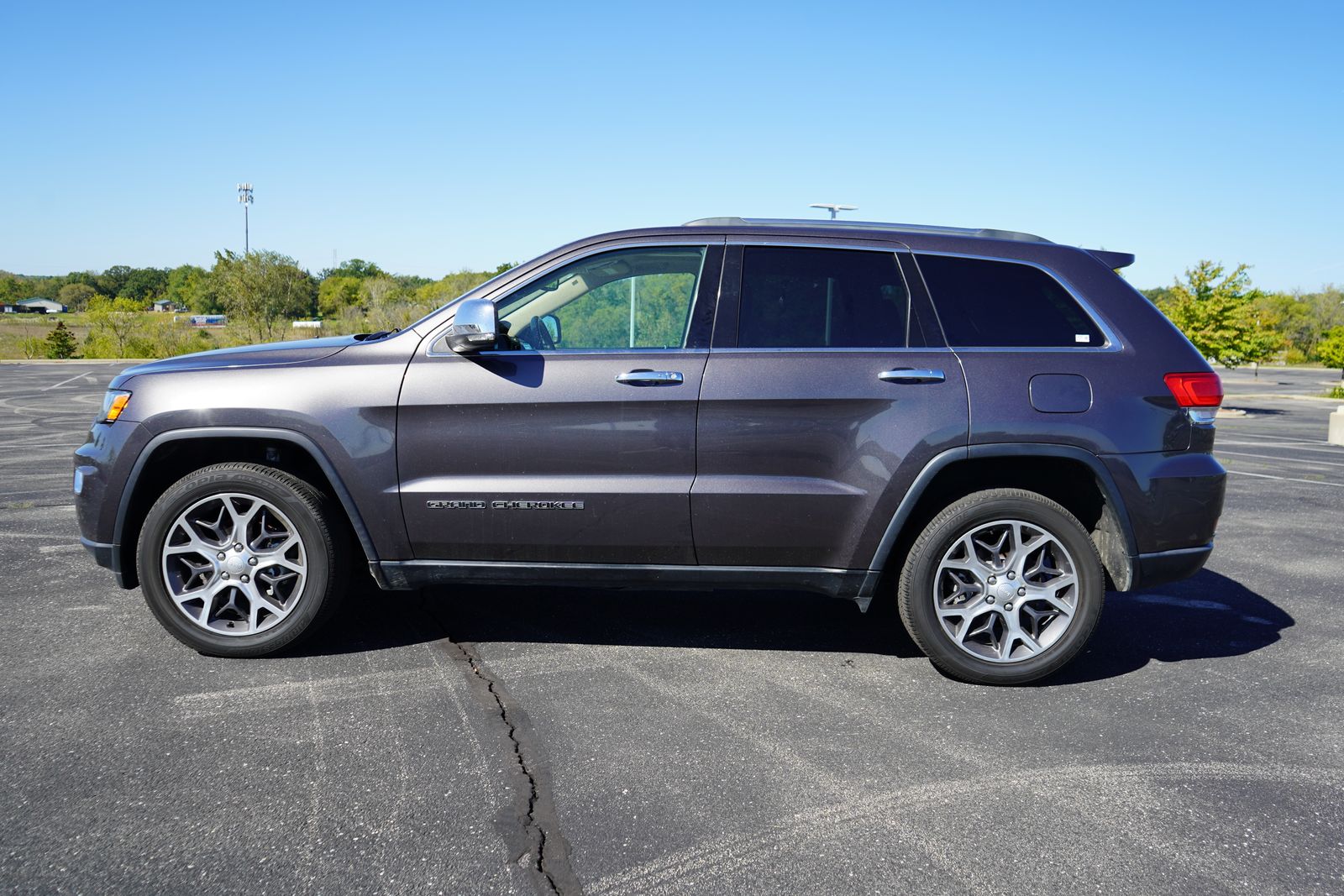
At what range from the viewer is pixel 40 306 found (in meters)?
124

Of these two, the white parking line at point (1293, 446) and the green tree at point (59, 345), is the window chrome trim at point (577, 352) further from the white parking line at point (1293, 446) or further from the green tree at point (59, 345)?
the green tree at point (59, 345)

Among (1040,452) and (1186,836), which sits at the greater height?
(1040,452)

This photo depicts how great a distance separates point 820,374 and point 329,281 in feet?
188

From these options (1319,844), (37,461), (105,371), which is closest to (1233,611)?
(1319,844)

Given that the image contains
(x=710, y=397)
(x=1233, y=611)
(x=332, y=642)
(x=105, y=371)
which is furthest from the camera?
(x=105, y=371)

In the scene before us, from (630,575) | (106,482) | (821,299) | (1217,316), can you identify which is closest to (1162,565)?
(821,299)

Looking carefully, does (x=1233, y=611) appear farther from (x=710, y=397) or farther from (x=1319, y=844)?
(x=710, y=397)

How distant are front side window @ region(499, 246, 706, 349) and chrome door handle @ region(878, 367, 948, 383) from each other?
2.89 feet

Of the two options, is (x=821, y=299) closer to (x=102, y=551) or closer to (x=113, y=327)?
(x=102, y=551)

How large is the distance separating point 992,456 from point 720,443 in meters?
1.16

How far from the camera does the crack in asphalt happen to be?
2.62 meters

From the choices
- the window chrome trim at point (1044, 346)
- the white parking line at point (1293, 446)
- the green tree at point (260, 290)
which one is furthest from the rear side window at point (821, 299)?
the green tree at point (260, 290)

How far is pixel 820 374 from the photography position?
4.05 m

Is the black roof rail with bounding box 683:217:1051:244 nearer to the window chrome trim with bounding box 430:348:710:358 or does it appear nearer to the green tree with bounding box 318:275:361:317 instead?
the window chrome trim with bounding box 430:348:710:358
